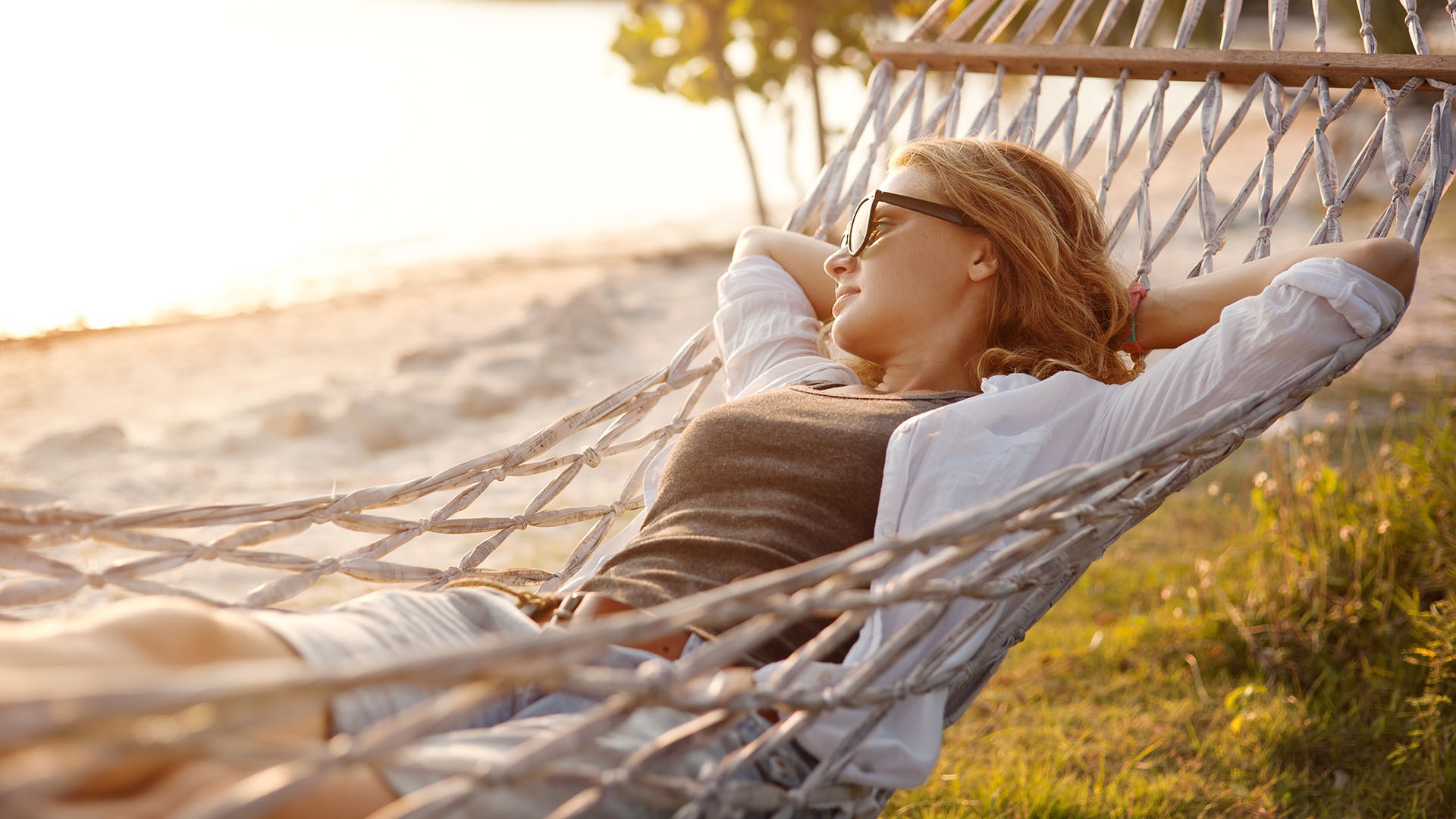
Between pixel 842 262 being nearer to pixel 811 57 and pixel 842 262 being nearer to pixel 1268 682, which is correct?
pixel 1268 682

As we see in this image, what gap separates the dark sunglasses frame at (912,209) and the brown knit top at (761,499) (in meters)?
0.32

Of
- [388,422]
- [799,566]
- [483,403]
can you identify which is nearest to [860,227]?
[799,566]

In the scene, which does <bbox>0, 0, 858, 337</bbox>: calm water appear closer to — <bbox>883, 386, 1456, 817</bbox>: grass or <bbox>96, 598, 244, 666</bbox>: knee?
<bbox>883, 386, 1456, 817</bbox>: grass

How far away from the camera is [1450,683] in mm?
2111

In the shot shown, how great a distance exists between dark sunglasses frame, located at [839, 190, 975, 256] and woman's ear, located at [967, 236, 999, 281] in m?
0.03

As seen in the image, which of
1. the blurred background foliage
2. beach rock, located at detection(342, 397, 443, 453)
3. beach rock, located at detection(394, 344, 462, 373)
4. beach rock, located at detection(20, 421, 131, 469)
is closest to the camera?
beach rock, located at detection(20, 421, 131, 469)

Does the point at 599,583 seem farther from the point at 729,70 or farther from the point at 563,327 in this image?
the point at 729,70

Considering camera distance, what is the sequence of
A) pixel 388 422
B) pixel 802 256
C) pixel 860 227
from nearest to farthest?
pixel 860 227
pixel 802 256
pixel 388 422

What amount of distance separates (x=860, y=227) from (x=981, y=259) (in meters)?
0.21

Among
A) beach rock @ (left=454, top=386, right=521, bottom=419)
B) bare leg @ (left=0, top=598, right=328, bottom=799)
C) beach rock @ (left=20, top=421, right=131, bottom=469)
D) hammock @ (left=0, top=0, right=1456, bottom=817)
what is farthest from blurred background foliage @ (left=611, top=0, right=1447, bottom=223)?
bare leg @ (left=0, top=598, right=328, bottom=799)

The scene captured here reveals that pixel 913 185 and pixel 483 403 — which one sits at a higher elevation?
pixel 913 185

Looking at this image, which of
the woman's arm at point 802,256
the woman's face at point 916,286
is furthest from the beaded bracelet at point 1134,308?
the woman's arm at point 802,256

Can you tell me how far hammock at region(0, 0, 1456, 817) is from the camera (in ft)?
2.68

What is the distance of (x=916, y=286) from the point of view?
6.01 feet
